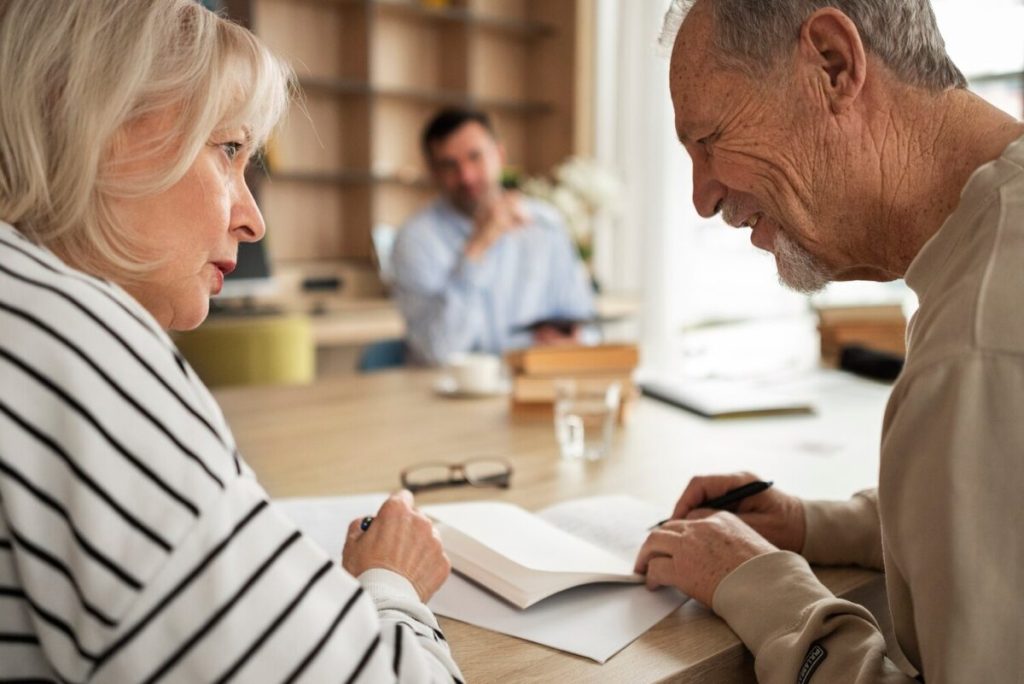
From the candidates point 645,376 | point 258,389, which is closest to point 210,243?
point 258,389

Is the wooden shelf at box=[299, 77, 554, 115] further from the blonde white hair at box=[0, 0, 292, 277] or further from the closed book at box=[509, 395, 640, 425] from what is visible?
the blonde white hair at box=[0, 0, 292, 277]

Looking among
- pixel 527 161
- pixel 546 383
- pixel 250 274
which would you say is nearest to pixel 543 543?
pixel 546 383

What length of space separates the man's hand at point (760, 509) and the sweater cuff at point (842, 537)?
0.01 metres

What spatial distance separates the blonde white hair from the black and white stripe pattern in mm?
83

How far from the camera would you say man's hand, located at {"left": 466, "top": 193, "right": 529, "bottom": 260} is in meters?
3.41

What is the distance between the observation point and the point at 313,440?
162 cm

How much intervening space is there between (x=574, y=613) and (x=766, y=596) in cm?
20

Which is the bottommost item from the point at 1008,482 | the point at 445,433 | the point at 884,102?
the point at 445,433

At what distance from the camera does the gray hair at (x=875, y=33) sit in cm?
88

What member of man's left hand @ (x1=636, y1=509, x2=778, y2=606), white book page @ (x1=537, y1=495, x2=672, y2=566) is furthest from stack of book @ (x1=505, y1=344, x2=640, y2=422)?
man's left hand @ (x1=636, y1=509, x2=778, y2=606)

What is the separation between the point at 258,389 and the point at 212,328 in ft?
1.89

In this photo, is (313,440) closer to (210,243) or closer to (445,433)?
(445,433)

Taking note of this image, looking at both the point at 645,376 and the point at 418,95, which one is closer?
the point at 645,376

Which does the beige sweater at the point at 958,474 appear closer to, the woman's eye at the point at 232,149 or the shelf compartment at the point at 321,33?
the woman's eye at the point at 232,149
